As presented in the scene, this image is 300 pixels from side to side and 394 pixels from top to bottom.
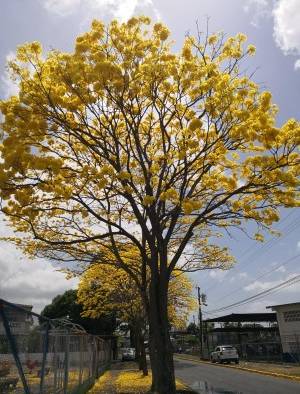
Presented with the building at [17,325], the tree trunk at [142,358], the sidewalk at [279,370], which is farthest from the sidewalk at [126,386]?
the building at [17,325]

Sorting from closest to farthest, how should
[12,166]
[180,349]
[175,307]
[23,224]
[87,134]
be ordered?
[12,166], [87,134], [23,224], [175,307], [180,349]

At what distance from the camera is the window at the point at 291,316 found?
118ft

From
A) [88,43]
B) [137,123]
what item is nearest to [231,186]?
[137,123]

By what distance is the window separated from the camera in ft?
118

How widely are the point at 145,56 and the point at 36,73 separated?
2.51m

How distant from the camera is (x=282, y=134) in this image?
10.6 metres

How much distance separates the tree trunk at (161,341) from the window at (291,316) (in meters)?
26.8

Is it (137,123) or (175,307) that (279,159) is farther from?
(175,307)

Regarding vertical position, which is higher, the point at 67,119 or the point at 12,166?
the point at 67,119

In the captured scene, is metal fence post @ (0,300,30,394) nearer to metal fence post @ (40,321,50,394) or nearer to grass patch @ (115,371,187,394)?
metal fence post @ (40,321,50,394)

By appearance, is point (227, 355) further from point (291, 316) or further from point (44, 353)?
point (44, 353)

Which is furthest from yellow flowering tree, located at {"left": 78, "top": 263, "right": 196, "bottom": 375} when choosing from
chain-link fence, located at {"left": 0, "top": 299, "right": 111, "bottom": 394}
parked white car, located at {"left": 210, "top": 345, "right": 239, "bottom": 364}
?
chain-link fence, located at {"left": 0, "top": 299, "right": 111, "bottom": 394}

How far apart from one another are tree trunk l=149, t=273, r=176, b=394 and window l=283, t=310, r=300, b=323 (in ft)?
87.9

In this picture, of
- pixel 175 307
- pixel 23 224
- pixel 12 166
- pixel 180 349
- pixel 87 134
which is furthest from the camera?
pixel 180 349
